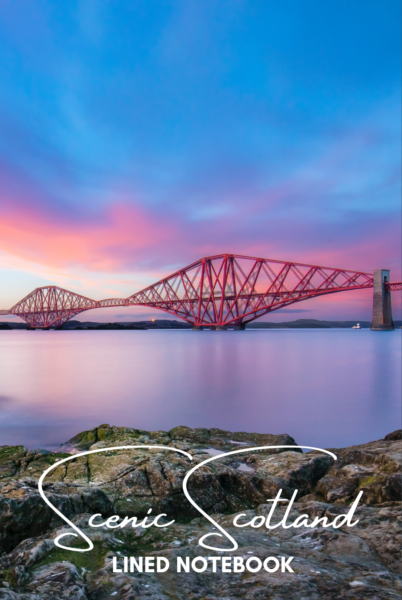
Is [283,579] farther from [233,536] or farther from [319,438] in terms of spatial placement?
[319,438]

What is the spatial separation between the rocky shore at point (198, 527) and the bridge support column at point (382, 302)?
179ft

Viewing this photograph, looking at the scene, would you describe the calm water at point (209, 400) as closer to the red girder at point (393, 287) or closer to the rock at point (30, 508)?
the rock at point (30, 508)

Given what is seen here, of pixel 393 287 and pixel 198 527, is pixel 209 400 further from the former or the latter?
pixel 393 287

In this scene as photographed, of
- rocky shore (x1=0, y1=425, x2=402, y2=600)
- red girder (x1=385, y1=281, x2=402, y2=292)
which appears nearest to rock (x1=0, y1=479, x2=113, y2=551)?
rocky shore (x1=0, y1=425, x2=402, y2=600)

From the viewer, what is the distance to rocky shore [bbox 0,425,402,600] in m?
1.93

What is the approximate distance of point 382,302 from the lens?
5475 centimetres

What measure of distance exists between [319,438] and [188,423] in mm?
3140

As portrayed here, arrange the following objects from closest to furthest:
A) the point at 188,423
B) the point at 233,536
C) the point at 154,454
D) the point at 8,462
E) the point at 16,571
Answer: the point at 16,571
the point at 233,536
the point at 154,454
the point at 8,462
the point at 188,423

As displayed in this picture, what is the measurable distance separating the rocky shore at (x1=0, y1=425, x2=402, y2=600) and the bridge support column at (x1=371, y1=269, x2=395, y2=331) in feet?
179

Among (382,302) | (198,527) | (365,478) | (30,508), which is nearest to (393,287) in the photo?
(382,302)

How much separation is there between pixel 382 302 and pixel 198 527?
5832 cm

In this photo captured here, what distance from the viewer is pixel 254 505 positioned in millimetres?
3791

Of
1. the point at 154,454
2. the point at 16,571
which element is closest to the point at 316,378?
the point at 154,454

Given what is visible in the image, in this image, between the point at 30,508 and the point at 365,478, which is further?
the point at 365,478
